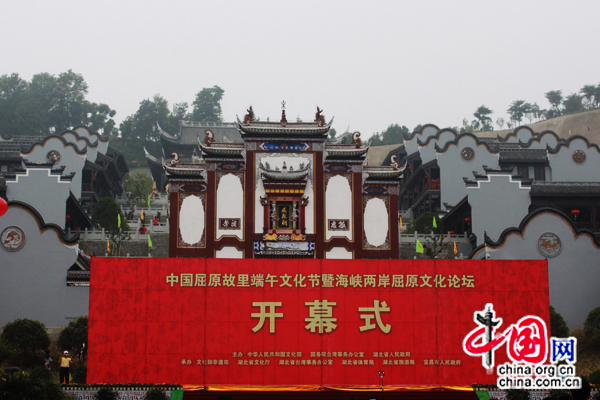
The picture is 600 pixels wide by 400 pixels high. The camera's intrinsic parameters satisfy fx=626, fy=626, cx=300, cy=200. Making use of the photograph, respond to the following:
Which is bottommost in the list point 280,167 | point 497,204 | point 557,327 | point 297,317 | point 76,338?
point 76,338

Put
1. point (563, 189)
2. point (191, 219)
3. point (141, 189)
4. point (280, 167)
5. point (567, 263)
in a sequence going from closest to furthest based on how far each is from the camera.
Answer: point (567, 263) < point (191, 219) < point (280, 167) < point (563, 189) < point (141, 189)

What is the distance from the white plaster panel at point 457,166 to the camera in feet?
147

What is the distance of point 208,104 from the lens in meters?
92.3

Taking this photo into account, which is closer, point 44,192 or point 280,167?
point 280,167

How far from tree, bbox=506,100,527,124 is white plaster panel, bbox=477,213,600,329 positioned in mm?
85376

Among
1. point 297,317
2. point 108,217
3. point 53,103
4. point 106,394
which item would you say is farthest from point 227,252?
point 53,103

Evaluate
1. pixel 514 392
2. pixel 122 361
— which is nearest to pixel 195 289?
pixel 122 361

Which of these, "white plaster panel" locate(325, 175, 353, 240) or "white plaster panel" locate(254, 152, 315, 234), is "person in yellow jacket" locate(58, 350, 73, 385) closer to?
"white plaster panel" locate(254, 152, 315, 234)

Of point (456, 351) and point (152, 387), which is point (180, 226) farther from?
point (456, 351)

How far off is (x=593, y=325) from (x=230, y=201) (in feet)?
57.0

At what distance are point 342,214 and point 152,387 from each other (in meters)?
17.3

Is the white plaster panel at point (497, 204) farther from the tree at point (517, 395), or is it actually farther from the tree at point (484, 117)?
the tree at point (484, 117)
